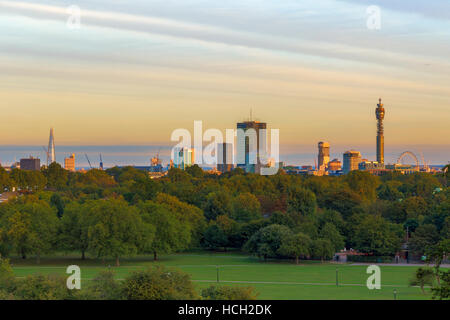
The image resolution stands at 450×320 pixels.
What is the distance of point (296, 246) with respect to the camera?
82.6 metres

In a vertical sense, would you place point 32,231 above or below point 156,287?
below

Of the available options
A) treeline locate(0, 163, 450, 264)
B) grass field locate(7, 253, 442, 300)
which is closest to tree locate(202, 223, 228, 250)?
treeline locate(0, 163, 450, 264)

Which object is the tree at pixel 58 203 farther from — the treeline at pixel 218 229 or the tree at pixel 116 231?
the tree at pixel 116 231

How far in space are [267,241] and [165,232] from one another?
12.8 m

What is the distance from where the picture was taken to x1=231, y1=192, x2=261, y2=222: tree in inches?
4279

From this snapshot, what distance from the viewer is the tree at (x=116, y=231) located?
80062 mm

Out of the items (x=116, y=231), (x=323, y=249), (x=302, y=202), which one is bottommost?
(x=323, y=249)

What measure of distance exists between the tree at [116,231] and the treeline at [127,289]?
3692cm

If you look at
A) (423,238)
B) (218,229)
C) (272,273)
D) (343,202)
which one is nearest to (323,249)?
(272,273)

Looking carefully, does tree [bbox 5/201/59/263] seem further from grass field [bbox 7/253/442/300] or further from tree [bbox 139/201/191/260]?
tree [bbox 139/201/191/260]

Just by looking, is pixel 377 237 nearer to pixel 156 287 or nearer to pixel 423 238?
pixel 423 238
